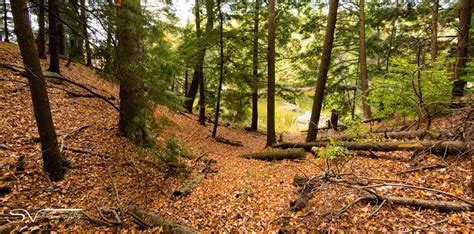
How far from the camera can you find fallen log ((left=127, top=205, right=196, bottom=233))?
4298 mm

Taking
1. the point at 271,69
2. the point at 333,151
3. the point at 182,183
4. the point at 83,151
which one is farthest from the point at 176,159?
the point at 271,69

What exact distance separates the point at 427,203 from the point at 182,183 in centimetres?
496

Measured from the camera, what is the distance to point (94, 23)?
605cm

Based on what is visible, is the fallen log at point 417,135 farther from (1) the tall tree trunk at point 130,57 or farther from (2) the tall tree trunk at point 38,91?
(2) the tall tree trunk at point 38,91

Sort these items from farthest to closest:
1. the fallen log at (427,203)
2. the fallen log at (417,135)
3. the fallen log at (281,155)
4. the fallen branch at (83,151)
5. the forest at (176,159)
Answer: the fallen log at (281,155) < the fallen branch at (83,151) < the fallen log at (417,135) < the forest at (176,159) < the fallen log at (427,203)

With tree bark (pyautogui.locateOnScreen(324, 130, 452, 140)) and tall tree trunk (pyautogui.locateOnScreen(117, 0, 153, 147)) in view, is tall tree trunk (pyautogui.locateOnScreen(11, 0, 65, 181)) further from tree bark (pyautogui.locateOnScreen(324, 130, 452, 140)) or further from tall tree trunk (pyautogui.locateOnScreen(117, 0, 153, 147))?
tree bark (pyautogui.locateOnScreen(324, 130, 452, 140))

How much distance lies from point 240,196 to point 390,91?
16.8 ft

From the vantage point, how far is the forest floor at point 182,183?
3846 millimetres

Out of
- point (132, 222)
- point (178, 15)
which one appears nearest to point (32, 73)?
point (132, 222)

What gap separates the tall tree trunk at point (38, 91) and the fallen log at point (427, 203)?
19.4ft

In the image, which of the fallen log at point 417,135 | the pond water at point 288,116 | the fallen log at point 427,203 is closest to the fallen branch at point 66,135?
the fallen log at point 427,203

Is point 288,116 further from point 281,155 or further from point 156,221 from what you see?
point 156,221

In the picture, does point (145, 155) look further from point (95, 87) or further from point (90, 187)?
point (95, 87)

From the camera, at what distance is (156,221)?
457 centimetres
